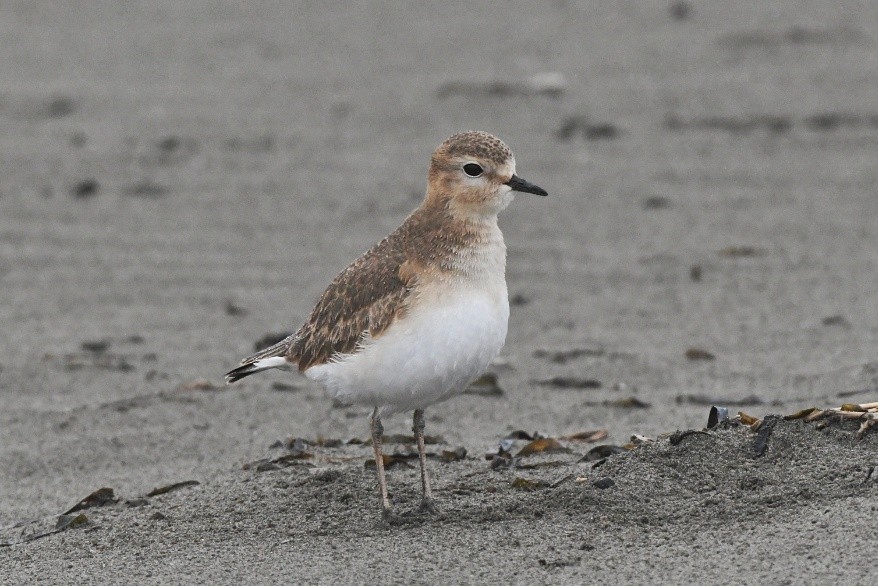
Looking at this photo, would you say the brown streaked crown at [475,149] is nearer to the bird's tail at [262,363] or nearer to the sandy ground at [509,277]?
the bird's tail at [262,363]

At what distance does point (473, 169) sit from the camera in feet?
20.6

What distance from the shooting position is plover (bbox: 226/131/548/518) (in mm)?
5832

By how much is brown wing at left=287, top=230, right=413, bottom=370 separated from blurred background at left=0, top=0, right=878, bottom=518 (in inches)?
55.7

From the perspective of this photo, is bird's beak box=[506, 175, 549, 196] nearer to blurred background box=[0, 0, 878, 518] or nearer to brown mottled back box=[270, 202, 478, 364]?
brown mottled back box=[270, 202, 478, 364]

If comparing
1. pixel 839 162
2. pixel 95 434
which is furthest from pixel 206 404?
pixel 839 162

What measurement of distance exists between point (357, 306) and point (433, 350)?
589mm

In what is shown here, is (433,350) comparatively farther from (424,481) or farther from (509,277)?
(509,277)

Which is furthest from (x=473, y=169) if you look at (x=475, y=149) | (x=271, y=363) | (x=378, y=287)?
(x=271, y=363)

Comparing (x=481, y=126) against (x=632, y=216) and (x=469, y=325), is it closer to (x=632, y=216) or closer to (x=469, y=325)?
(x=632, y=216)

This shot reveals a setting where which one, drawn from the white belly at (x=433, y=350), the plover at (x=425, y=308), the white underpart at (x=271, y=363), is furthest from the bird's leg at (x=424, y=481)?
the white underpart at (x=271, y=363)

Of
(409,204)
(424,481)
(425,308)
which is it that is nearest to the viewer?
(425,308)

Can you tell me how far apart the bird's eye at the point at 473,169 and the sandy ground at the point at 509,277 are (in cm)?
142

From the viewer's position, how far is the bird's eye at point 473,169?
20.6 ft

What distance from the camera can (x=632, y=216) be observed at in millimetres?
11797
